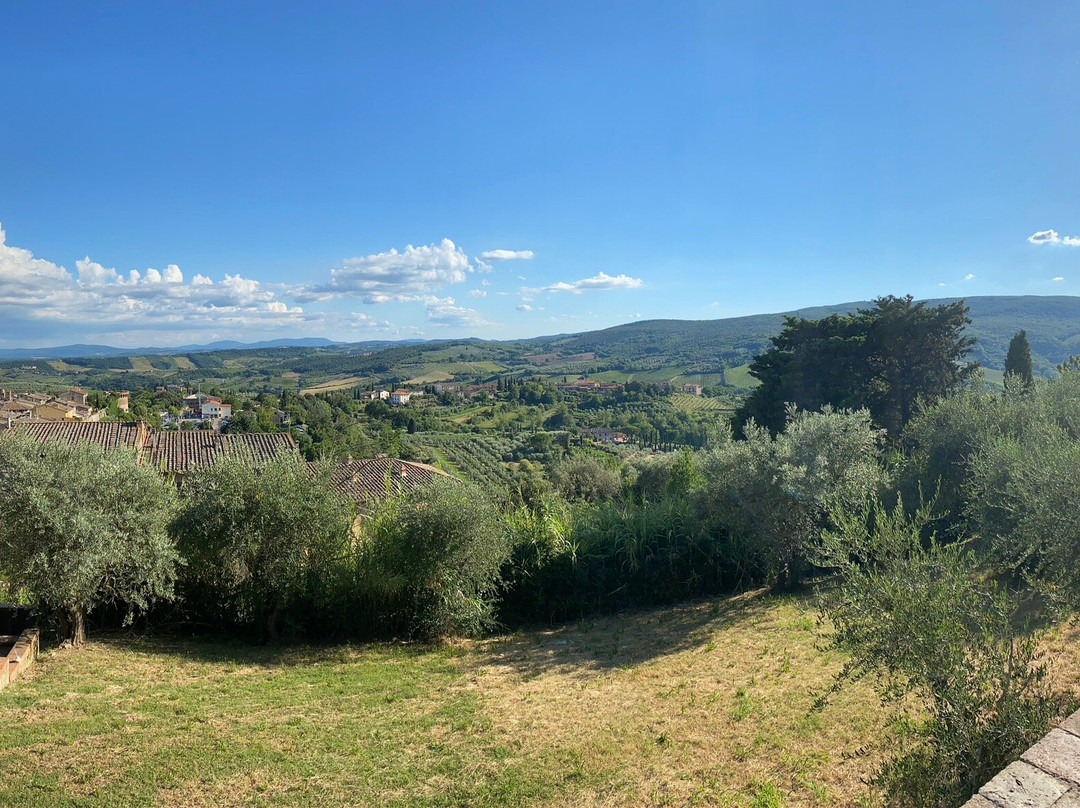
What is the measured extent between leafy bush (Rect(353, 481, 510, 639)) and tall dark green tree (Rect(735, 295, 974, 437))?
1924 cm

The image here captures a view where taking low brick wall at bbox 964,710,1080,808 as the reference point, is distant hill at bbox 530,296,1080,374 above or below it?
above

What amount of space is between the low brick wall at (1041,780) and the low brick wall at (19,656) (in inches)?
395

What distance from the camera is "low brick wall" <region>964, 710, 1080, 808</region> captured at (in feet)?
11.0

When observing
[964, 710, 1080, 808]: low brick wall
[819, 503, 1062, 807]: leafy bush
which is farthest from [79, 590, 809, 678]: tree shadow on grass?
[964, 710, 1080, 808]: low brick wall

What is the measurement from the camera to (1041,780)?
3.54 metres

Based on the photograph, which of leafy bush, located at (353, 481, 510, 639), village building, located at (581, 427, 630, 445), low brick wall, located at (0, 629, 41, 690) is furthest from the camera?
village building, located at (581, 427, 630, 445)

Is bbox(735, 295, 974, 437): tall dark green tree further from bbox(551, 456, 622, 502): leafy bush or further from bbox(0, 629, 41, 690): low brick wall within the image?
bbox(0, 629, 41, 690): low brick wall

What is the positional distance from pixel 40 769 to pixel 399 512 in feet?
20.6

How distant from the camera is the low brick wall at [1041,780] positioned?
11.0 feet

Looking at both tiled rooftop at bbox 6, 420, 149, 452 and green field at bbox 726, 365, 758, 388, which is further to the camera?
green field at bbox 726, 365, 758, 388

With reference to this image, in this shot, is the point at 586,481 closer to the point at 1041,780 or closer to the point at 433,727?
the point at 433,727

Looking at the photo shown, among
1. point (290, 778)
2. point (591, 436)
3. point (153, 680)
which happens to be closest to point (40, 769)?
point (290, 778)

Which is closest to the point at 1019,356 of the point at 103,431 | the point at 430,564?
the point at 430,564

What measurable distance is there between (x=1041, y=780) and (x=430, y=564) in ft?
29.4
